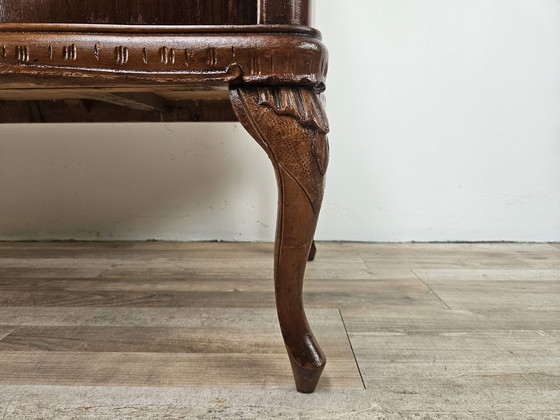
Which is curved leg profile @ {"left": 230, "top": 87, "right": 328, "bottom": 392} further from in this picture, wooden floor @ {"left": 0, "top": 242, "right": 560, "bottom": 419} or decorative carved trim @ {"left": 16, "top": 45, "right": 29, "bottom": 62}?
decorative carved trim @ {"left": 16, "top": 45, "right": 29, "bottom": 62}

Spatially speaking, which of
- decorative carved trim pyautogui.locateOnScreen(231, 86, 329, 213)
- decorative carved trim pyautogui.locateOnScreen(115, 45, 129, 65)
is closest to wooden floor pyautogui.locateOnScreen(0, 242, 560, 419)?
decorative carved trim pyautogui.locateOnScreen(231, 86, 329, 213)

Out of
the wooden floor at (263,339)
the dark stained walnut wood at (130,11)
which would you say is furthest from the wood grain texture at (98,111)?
the dark stained walnut wood at (130,11)

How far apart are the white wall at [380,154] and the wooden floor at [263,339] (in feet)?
0.88

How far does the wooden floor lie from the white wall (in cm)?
27

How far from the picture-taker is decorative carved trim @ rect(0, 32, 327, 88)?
1.60 feet

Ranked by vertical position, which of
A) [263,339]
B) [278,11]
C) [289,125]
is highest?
[278,11]

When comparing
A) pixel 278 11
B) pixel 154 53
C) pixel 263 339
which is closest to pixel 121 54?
pixel 154 53

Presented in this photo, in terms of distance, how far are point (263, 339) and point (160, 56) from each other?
419 millimetres

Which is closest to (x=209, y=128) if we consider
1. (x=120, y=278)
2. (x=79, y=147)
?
(x=79, y=147)

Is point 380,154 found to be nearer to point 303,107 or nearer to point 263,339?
point 263,339

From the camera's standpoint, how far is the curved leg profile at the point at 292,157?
49 centimetres

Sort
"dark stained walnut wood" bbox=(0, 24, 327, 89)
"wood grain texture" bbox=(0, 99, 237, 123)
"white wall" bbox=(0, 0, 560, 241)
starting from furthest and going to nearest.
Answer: "white wall" bbox=(0, 0, 560, 241) < "wood grain texture" bbox=(0, 99, 237, 123) < "dark stained walnut wood" bbox=(0, 24, 327, 89)

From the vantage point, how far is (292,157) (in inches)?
19.7

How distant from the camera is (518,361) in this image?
2.12 ft
